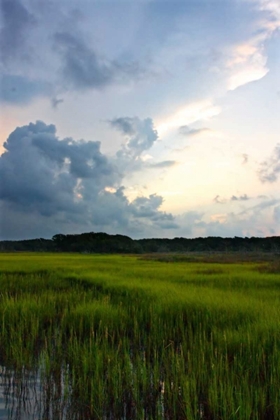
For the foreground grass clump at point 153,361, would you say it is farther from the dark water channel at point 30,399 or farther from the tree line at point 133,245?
the tree line at point 133,245

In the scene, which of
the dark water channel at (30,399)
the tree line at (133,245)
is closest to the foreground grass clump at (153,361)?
the dark water channel at (30,399)

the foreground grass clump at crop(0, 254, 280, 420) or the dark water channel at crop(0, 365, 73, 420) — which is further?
the dark water channel at crop(0, 365, 73, 420)

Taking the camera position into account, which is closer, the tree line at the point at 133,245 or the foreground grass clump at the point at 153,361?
the foreground grass clump at the point at 153,361

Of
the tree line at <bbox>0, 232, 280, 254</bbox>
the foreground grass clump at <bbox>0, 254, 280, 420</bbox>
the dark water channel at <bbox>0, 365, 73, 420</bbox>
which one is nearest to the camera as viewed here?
the foreground grass clump at <bbox>0, 254, 280, 420</bbox>

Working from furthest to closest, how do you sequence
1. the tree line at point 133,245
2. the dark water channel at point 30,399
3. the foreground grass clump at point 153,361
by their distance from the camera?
1. the tree line at point 133,245
2. the dark water channel at point 30,399
3. the foreground grass clump at point 153,361

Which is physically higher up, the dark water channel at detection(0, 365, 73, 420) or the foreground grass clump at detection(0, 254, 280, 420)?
the foreground grass clump at detection(0, 254, 280, 420)

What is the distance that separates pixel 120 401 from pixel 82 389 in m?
0.49

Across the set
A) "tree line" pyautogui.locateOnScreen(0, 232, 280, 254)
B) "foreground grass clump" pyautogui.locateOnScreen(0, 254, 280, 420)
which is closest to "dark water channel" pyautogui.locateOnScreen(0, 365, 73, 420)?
"foreground grass clump" pyautogui.locateOnScreen(0, 254, 280, 420)

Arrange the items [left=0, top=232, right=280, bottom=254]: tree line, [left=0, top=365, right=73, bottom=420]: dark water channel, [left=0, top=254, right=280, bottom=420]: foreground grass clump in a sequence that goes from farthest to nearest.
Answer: [left=0, top=232, right=280, bottom=254]: tree line < [left=0, top=365, right=73, bottom=420]: dark water channel < [left=0, top=254, right=280, bottom=420]: foreground grass clump

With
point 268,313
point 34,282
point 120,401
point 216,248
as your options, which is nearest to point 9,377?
point 120,401

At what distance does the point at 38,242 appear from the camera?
329ft

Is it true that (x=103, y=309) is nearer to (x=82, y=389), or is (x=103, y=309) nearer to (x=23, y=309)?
(x=23, y=309)

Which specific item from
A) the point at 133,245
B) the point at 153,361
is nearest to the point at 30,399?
the point at 153,361

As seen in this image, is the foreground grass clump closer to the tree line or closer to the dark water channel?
the dark water channel
